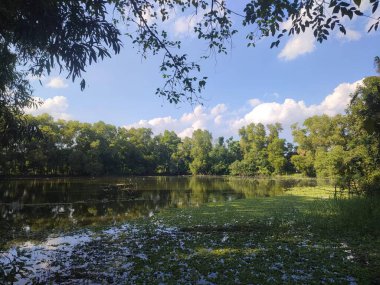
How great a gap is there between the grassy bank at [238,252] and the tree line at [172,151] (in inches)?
1212

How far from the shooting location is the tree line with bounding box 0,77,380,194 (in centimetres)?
5922

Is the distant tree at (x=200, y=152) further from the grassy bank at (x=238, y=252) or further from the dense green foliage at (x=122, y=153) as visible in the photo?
the grassy bank at (x=238, y=252)

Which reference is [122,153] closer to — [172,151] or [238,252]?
[172,151]

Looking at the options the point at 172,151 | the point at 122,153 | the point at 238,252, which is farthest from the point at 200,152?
the point at 238,252

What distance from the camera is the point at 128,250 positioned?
8.73m

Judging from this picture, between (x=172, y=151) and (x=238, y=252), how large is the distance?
94.9m

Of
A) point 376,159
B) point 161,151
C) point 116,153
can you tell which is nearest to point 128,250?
point 376,159

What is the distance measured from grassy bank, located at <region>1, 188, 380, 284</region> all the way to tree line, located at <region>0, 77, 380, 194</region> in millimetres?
30789

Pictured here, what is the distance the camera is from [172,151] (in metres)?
103

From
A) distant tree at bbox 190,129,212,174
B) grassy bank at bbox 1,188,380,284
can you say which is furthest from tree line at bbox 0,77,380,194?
grassy bank at bbox 1,188,380,284

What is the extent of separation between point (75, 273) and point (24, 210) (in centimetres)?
1377

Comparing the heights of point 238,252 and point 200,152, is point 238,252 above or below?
below

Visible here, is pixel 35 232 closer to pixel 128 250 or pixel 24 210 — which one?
pixel 128 250

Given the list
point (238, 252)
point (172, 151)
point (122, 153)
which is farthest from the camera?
point (172, 151)
